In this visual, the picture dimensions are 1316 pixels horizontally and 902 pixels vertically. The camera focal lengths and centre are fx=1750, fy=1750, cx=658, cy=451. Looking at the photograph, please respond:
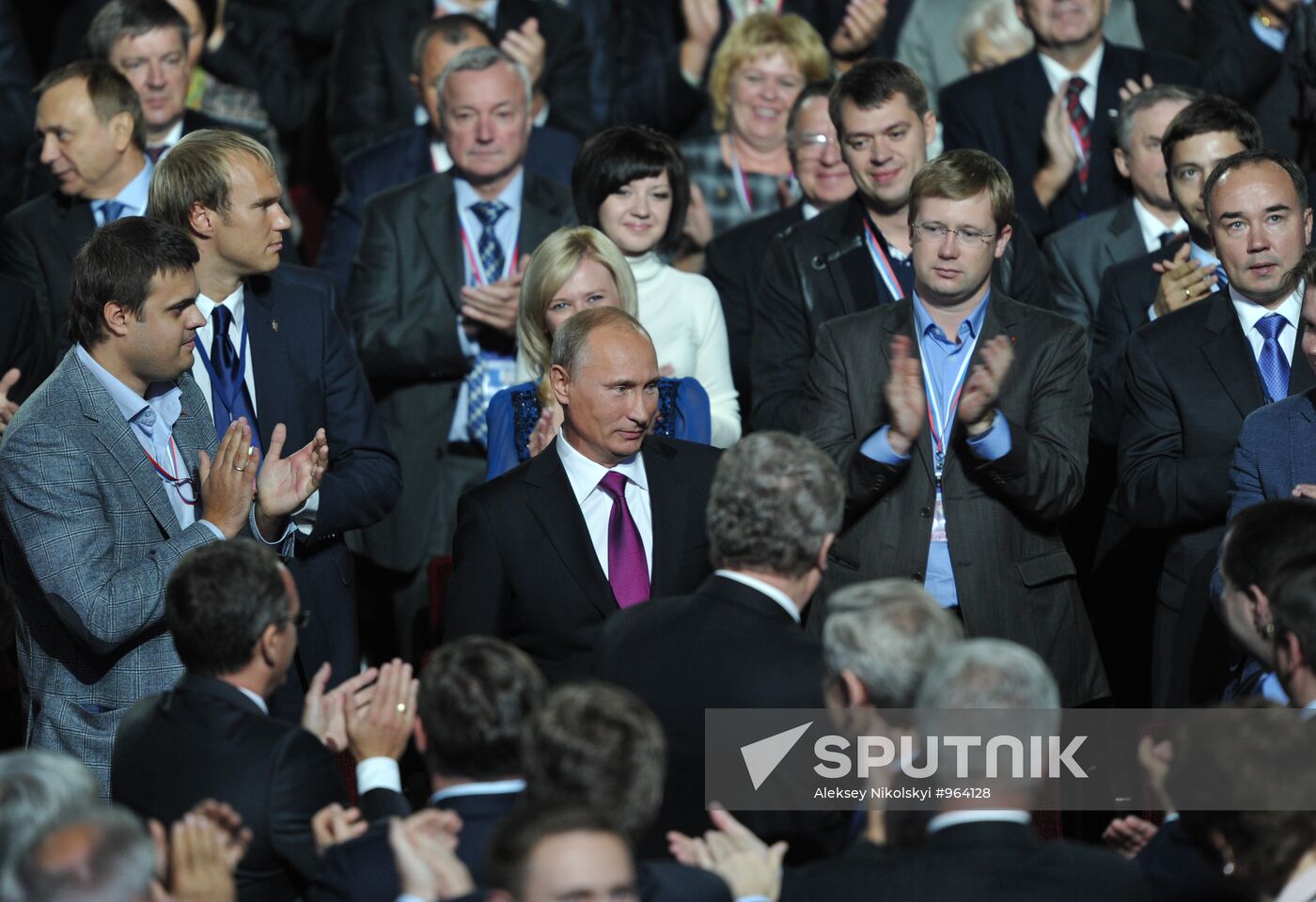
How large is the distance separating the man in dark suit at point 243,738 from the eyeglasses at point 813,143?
363 centimetres

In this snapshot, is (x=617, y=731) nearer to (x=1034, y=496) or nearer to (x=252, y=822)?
(x=252, y=822)

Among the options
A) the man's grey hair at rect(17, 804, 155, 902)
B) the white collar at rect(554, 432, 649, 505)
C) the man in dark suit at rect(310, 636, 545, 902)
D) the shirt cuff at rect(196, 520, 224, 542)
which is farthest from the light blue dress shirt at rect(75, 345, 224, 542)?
the man's grey hair at rect(17, 804, 155, 902)

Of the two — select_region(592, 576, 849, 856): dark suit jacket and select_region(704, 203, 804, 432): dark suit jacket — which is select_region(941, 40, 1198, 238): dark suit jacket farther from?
select_region(592, 576, 849, 856): dark suit jacket

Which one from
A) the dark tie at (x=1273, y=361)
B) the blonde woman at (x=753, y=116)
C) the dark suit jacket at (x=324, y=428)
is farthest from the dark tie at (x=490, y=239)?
the dark tie at (x=1273, y=361)

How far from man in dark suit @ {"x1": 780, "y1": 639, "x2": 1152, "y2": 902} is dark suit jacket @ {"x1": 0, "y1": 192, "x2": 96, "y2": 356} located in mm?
4208

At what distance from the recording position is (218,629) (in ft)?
11.9

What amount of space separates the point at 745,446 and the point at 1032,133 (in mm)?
4026

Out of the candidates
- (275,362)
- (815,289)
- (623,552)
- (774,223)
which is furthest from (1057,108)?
(275,362)

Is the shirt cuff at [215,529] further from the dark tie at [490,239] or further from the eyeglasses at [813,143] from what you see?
the eyeglasses at [813,143]

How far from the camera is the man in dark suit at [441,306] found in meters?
6.55

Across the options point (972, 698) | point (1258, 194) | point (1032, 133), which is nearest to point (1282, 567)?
point (972, 698)

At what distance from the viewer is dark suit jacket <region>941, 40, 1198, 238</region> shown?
23.7ft

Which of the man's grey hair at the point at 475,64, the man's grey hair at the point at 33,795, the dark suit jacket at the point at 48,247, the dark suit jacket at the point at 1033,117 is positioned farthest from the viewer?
the dark suit jacket at the point at 1033,117

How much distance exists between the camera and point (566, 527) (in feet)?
15.3
